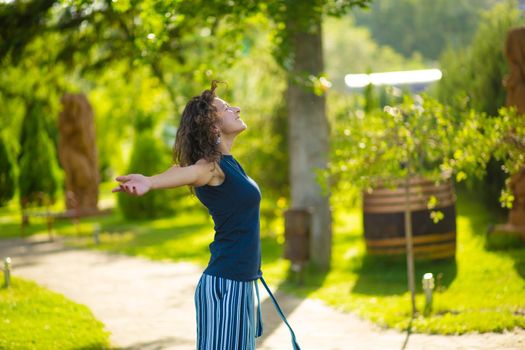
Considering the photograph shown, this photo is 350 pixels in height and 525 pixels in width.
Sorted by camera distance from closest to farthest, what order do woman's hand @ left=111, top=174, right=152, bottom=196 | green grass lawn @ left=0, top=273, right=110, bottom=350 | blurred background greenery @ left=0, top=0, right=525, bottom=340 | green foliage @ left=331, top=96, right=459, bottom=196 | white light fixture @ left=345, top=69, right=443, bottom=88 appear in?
woman's hand @ left=111, top=174, right=152, bottom=196 < green grass lawn @ left=0, top=273, right=110, bottom=350 < green foliage @ left=331, top=96, right=459, bottom=196 < blurred background greenery @ left=0, top=0, right=525, bottom=340 < white light fixture @ left=345, top=69, right=443, bottom=88

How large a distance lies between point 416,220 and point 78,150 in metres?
11.6

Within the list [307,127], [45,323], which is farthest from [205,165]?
[307,127]

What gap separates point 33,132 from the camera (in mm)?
21750

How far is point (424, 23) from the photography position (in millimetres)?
60406

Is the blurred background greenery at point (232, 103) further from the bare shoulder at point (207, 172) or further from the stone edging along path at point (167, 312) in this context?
the bare shoulder at point (207, 172)

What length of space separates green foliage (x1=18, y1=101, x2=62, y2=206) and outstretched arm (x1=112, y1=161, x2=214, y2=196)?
16337mm

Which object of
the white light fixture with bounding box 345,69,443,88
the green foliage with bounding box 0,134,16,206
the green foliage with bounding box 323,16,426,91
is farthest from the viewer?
the green foliage with bounding box 323,16,426,91

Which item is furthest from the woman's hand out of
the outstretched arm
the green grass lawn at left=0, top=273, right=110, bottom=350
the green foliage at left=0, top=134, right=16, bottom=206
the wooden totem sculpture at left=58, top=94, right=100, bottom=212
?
the green foliage at left=0, top=134, right=16, bottom=206

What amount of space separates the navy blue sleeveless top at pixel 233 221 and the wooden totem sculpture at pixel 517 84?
649 centimetres

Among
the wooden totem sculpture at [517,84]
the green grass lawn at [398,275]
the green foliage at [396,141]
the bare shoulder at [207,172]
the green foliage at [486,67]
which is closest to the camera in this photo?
the bare shoulder at [207,172]

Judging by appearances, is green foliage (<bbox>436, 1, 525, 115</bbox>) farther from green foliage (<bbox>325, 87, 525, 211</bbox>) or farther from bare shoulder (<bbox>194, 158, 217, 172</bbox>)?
bare shoulder (<bbox>194, 158, 217, 172</bbox>)

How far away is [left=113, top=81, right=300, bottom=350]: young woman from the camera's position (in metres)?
4.68

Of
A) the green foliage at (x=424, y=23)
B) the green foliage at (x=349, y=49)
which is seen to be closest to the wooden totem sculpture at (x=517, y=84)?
the green foliage at (x=424, y=23)

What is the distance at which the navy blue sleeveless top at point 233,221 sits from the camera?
4684mm
